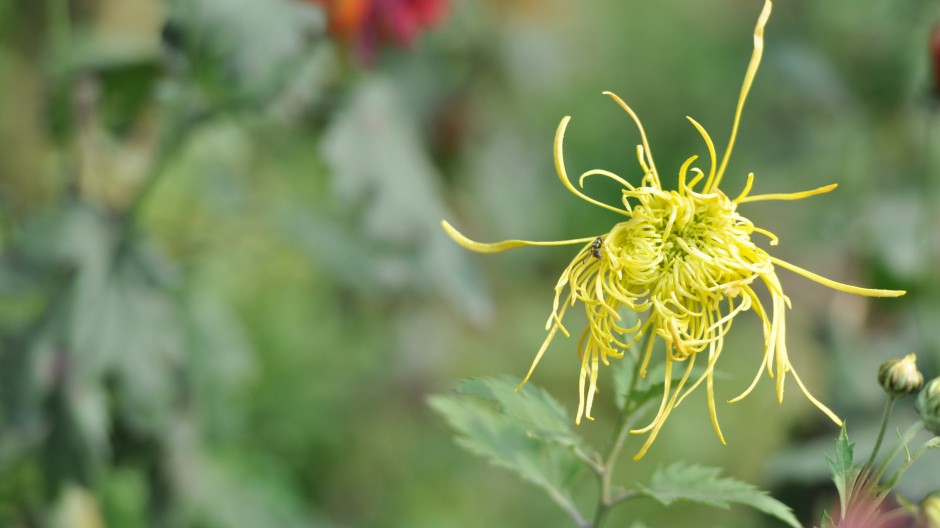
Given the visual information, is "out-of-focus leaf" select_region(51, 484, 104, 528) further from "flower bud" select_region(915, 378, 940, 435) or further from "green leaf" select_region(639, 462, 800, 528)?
"flower bud" select_region(915, 378, 940, 435)

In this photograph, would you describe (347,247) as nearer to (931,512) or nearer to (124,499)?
(124,499)

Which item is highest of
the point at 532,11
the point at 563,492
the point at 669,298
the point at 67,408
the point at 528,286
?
the point at 532,11

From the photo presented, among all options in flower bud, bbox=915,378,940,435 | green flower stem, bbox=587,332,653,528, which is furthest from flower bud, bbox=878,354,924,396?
green flower stem, bbox=587,332,653,528

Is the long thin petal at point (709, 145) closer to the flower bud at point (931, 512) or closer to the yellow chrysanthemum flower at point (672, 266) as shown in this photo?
the yellow chrysanthemum flower at point (672, 266)

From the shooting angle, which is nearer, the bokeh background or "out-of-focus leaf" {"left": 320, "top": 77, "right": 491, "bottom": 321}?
the bokeh background

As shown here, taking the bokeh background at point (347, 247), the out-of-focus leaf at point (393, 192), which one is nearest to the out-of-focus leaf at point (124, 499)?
the bokeh background at point (347, 247)

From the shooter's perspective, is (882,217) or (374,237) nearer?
(374,237)

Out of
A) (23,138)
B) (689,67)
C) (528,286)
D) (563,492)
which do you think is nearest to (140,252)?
(23,138)

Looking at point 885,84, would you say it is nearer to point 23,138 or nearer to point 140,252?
point 140,252
